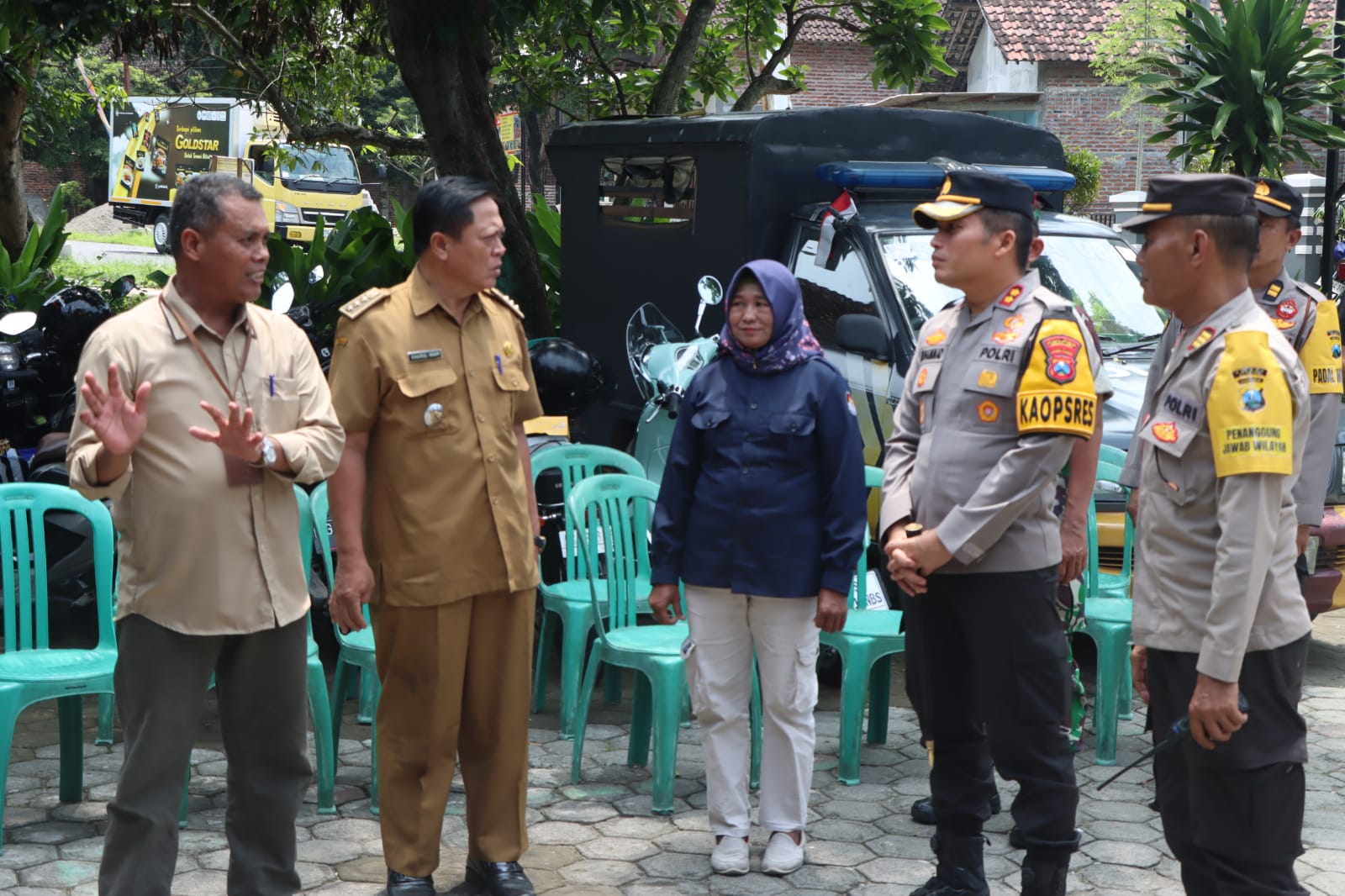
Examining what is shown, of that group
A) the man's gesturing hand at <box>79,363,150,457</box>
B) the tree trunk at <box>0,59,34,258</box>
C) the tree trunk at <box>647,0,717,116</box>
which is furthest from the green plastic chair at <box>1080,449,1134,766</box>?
the tree trunk at <box>0,59,34,258</box>

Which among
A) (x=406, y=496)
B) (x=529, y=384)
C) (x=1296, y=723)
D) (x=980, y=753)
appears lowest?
(x=980, y=753)

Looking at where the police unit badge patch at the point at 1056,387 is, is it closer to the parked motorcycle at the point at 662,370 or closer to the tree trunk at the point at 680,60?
the parked motorcycle at the point at 662,370

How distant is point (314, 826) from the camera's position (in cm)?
467

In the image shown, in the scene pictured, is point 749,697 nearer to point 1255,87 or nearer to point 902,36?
point 1255,87

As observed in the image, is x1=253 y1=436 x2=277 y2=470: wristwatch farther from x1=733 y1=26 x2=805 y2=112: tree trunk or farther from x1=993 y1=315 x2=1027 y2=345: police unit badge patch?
x1=733 y1=26 x2=805 y2=112: tree trunk

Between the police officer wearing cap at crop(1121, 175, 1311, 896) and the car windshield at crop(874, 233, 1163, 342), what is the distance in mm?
3356

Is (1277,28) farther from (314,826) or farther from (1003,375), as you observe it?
(314,826)

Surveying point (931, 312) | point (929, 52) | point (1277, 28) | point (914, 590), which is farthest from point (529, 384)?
point (929, 52)

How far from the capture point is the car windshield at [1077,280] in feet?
21.6

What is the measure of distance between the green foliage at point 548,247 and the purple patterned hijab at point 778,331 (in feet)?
18.3

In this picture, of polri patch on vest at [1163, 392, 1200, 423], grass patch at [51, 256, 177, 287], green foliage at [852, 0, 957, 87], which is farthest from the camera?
grass patch at [51, 256, 177, 287]

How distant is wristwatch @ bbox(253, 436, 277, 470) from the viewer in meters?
3.40

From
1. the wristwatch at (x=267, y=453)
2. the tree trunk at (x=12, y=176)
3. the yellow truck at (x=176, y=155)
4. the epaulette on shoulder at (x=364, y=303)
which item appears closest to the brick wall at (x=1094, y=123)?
the yellow truck at (x=176, y=155)

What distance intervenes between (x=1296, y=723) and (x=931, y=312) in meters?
3.62
